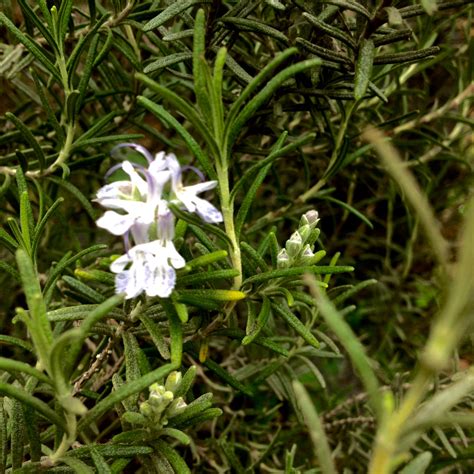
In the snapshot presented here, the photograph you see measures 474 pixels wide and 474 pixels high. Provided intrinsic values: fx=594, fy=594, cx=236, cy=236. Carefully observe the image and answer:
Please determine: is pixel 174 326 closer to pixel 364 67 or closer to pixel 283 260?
pixel 283 260

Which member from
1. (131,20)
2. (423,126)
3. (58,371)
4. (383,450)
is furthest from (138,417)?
(423,126)

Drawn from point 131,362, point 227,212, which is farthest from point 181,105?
point 131,362

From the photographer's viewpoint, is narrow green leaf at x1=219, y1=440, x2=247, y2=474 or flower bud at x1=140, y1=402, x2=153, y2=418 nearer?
flower bud at x1=140, y1=402, x2=153, y2=418

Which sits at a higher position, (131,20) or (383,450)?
(131,20)

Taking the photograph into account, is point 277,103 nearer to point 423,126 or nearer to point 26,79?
point 423,126

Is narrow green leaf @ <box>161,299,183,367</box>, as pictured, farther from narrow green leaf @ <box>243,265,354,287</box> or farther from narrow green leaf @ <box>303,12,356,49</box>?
narrow green leaf @ <box>303,12,356,49</box>

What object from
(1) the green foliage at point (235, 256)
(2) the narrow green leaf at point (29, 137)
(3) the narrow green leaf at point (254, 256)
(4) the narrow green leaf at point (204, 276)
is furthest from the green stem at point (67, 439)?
(2) the narrow green leaf at point (29, 137)

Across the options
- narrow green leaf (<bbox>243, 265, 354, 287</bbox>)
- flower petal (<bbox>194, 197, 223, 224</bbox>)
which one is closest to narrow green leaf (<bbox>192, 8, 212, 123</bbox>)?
flower petal (<bbox>194, 197, 223, 224</bbox>)
